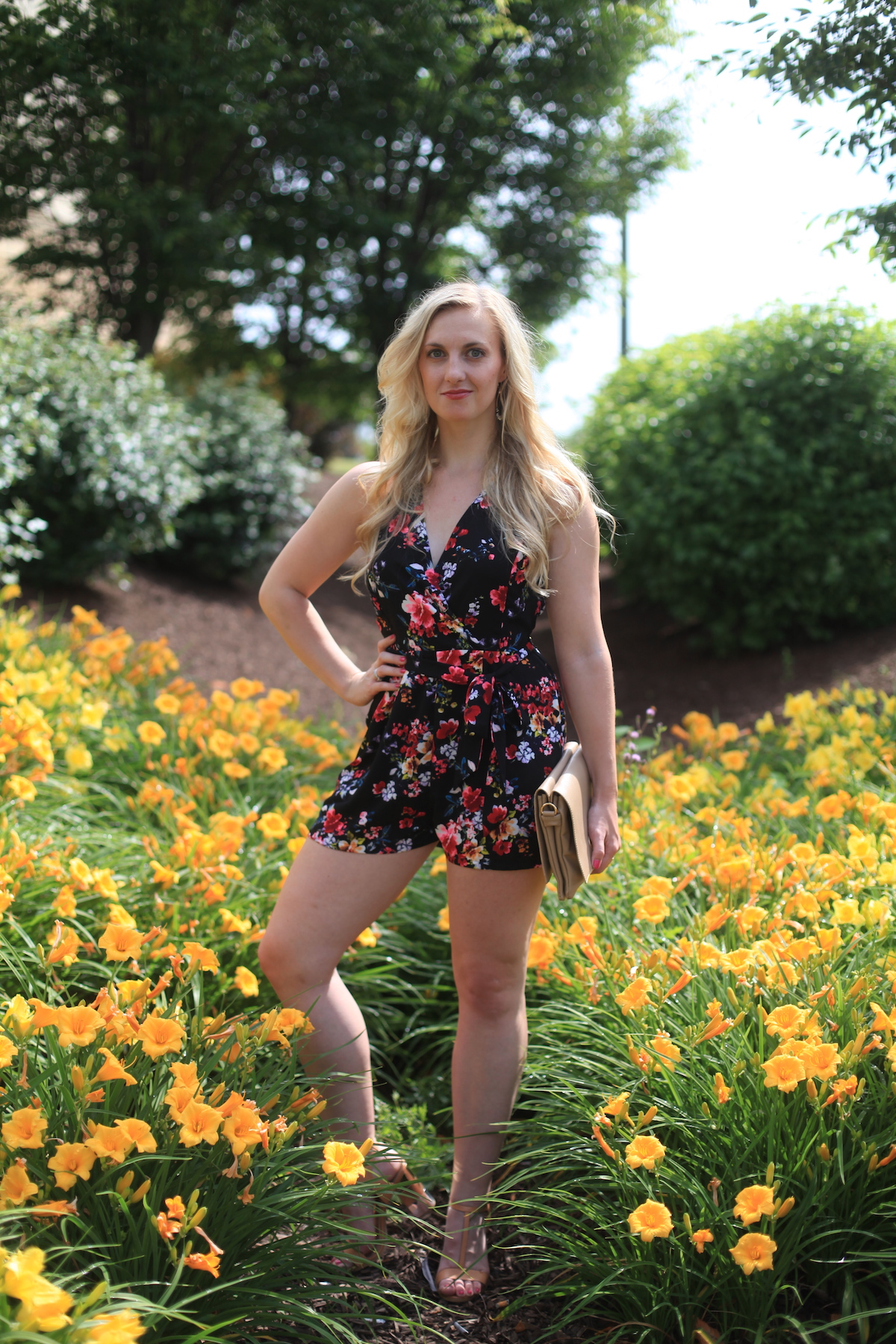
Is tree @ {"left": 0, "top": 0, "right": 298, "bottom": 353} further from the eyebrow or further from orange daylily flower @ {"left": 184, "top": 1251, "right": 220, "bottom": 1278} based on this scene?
orange daylily flower @ {"left": 184, "top": 1251, "right": 220, "bottom": 1278}

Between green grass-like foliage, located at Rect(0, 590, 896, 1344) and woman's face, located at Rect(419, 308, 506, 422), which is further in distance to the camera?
woman's face, located at Rect(419, 308, 506, 422)

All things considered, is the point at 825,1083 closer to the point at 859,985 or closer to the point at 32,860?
the point at 859,985

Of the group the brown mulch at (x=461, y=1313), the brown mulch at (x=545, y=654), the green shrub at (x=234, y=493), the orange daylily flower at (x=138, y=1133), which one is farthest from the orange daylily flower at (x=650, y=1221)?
the green shrub at (x=234, y=493)

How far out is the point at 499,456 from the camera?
7.23 ft

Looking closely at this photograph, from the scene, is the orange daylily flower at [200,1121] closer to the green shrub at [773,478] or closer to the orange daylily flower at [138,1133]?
the orange daylily flower at [138,1133]

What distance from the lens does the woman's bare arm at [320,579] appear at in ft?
7.47

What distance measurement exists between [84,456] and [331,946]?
4.99m

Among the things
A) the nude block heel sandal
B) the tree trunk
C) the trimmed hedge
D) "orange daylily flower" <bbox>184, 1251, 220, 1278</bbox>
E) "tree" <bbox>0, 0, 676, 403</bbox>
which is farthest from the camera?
the tree trunk

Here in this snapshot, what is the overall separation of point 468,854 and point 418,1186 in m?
0.78

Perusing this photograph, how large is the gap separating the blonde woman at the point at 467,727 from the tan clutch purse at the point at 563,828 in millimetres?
82

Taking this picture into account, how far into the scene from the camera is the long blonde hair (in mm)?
2117

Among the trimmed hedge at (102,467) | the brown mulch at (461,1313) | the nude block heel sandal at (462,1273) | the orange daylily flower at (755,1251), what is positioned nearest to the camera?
the orange daylily flower at (755,1251)

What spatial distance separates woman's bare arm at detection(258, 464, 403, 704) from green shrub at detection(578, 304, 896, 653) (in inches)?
193

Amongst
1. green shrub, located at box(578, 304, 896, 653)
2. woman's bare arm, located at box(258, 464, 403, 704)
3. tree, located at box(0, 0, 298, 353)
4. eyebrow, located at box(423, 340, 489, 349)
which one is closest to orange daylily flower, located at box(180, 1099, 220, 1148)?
woman's bare arm, located at box(258, 464, 403, 704)
